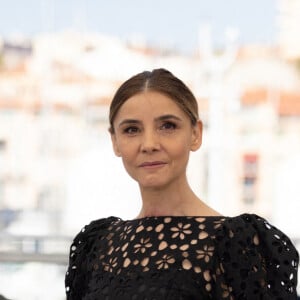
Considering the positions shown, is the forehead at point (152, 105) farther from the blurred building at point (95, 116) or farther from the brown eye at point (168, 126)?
the blurred building at point (95, 116)

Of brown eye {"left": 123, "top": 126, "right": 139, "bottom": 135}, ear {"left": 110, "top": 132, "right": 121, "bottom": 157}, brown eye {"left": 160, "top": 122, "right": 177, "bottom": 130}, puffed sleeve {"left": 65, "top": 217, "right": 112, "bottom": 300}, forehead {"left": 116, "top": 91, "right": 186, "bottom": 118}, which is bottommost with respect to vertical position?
puffed sleeve {"left": 65, "top": 217, "right": 112, "bottom": 300}

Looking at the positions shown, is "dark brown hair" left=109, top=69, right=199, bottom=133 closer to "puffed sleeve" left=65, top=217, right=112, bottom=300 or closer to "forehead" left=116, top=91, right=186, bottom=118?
"forehead" left=116, top=91, right=186, bottom=118

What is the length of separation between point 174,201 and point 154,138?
0.23 feet

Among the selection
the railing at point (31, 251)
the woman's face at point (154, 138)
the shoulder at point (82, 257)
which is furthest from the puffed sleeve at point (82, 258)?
the railing at point (31, 251)

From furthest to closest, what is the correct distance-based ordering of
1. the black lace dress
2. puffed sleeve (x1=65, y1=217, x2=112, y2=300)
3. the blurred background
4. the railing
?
1. the blurred background
2. the railing
3. puffed sleeve (x1=65, y1=217, x2=112, y2=300)
4. the black lace dress

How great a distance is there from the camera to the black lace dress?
754mm

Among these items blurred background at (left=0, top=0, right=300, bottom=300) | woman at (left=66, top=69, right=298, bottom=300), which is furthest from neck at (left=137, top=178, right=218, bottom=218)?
blurred background at (left=0, top=0, right=300, bottom=300)

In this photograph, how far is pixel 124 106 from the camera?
80cm

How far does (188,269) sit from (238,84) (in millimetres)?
14713

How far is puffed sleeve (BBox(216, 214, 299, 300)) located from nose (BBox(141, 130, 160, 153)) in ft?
0.32

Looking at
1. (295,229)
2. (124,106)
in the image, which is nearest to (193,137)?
(124,106)

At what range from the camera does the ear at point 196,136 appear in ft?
2.64

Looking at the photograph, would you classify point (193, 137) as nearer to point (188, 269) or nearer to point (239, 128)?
point (188, 269)

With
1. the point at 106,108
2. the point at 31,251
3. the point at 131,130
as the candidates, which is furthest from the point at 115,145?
the point at 106,108
